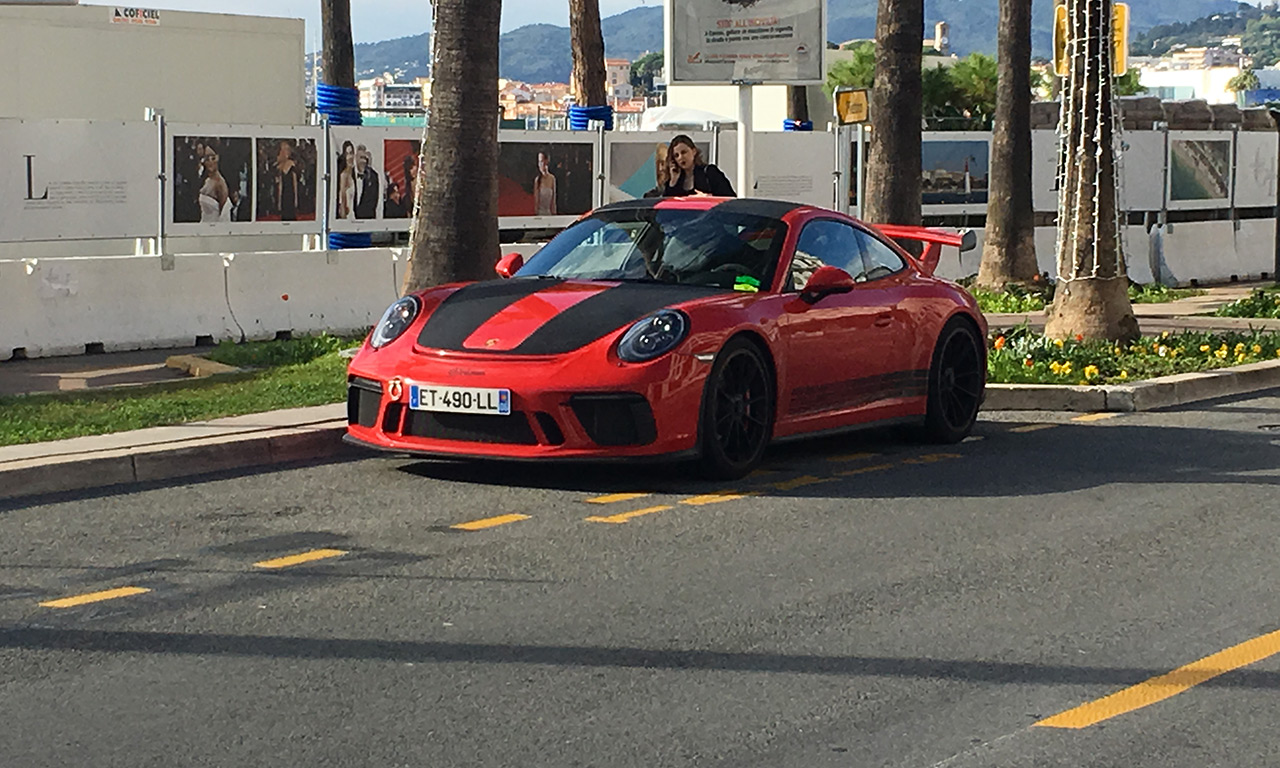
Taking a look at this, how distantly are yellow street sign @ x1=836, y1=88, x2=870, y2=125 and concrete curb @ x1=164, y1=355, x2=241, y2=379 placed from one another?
741 cm

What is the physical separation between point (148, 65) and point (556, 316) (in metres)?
18.6

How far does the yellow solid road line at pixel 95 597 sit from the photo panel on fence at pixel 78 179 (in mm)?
10817

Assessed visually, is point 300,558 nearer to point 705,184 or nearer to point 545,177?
point 705,184

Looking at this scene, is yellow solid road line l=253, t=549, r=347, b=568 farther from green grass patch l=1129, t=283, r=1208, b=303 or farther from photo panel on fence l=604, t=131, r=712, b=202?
green grass patch l=1129, t=283, r=1208, b=303

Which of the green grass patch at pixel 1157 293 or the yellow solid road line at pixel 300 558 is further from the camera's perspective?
the green grass patch at pixel 1157 293

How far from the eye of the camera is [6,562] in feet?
25.4

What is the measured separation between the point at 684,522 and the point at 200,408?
4034 mm

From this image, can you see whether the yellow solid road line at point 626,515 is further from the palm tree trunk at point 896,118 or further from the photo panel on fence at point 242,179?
the palm tree trunk at point 896,118

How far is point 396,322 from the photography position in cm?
1030

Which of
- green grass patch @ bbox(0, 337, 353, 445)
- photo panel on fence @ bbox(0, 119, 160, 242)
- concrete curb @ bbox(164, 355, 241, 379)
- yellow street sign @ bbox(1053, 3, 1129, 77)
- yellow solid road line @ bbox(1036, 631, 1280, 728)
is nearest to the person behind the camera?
yellow solid road line @ bbox(1036, 631, 1280, 728)

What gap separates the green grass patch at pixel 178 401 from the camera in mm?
11039

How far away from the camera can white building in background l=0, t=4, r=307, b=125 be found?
25.9m

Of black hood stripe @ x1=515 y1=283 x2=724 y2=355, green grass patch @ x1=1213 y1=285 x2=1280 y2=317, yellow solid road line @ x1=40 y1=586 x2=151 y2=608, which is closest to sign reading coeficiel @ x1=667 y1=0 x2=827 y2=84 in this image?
green grass patch @ x1=1213 y1=285 x2=1280 y2=317

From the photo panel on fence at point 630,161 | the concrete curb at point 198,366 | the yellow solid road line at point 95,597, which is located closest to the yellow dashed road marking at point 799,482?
the yellow solid road line at point 95,597
